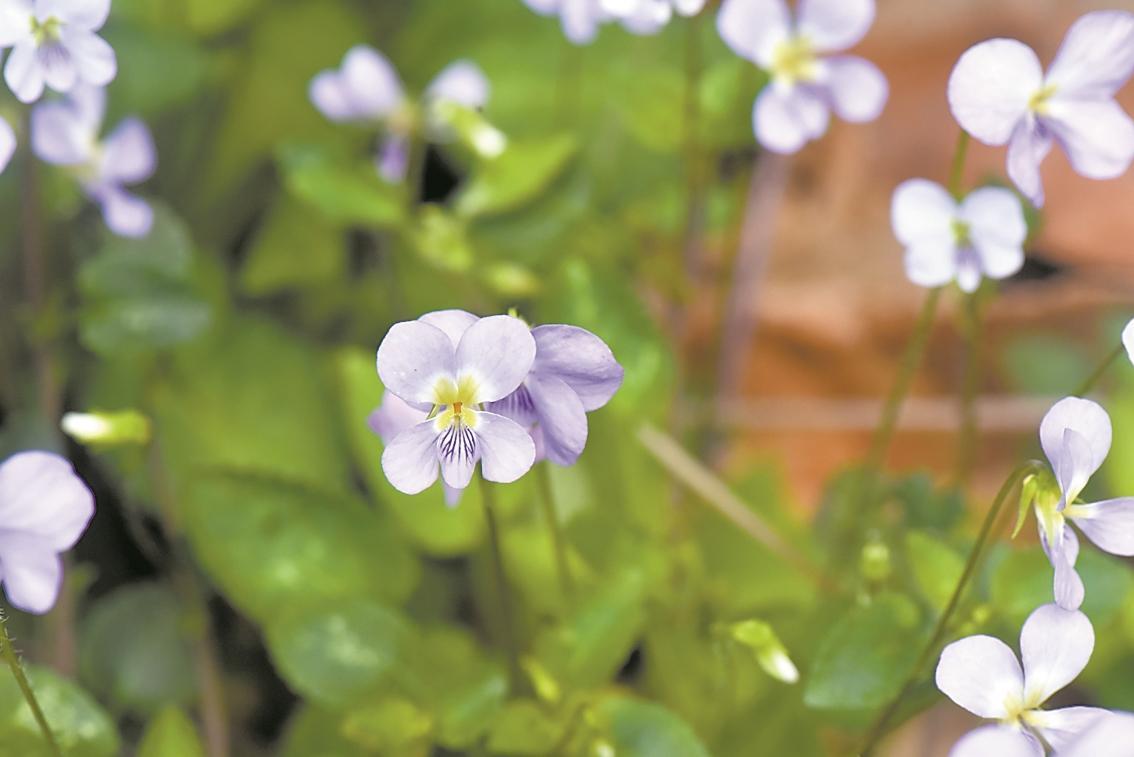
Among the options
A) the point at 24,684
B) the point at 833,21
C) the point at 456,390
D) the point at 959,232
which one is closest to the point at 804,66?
the point at 833,21

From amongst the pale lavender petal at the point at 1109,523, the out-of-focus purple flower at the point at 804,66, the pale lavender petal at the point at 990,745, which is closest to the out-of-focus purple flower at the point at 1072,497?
the pale lavender petal at the point at 1109,523

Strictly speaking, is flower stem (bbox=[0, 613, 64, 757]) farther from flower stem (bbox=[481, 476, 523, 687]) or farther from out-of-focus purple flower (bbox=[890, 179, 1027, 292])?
out-of-focus purple flower (bbox=[890, 179, 1027, 292])

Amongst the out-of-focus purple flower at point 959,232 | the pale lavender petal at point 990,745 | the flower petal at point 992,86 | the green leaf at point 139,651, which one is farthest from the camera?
the green leaf at point 139,651

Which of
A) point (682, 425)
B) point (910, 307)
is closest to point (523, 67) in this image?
point (682, 425)

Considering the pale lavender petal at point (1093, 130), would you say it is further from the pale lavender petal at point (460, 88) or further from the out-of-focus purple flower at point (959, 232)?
the pale lavender petal at point (460, 88)

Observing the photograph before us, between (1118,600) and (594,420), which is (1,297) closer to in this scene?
(594,420)
